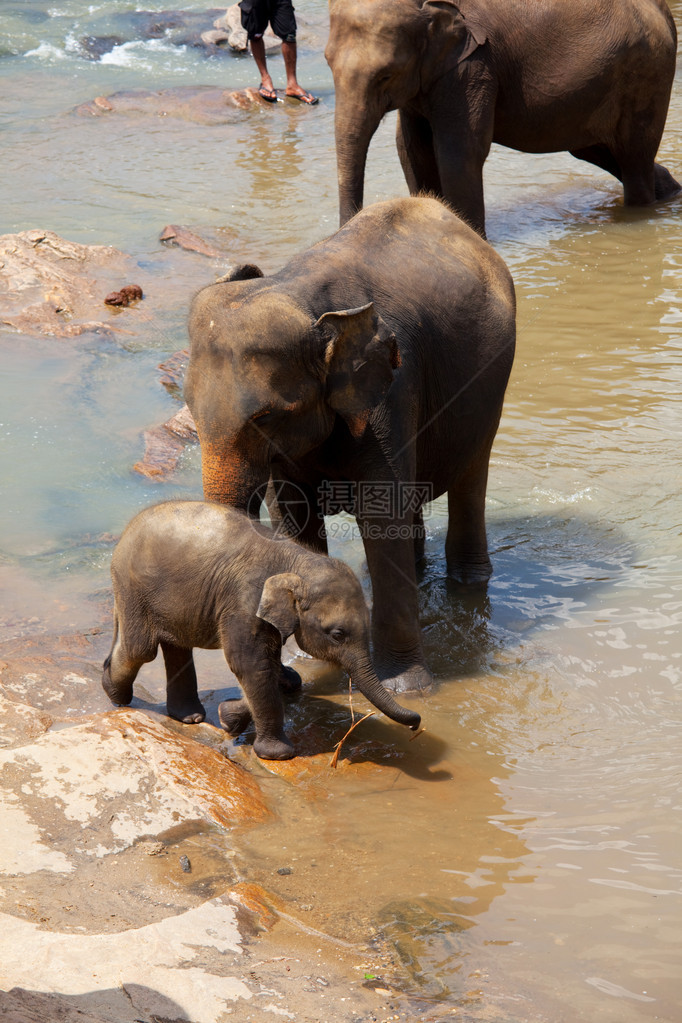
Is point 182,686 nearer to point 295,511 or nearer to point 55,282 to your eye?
point 295,511

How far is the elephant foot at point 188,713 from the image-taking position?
4684 millimetres

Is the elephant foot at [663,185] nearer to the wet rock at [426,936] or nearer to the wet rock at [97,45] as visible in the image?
the wet rock at [426,936]

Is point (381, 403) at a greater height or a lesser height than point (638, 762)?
greater

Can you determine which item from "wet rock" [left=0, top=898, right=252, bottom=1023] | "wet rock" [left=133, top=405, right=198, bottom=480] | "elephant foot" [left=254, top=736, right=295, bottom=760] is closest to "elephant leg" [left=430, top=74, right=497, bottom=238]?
"wet rock" [left=133, top=405, right=198, bottom=480]

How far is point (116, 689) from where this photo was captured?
4.70m

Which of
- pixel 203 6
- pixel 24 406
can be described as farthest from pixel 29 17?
pixel 24 406

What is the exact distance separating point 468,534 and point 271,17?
11.9 m

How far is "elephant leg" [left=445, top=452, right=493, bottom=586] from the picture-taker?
5.67 meters

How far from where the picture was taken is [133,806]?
3.87 metres

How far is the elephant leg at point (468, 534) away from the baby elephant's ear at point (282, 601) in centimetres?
161

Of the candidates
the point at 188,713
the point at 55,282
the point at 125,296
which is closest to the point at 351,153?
the point at 125,296

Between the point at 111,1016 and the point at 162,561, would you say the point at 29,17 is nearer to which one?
the point at 162,561

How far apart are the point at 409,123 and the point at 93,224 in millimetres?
3822

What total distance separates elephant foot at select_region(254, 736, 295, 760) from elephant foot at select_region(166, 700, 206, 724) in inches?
13.3
